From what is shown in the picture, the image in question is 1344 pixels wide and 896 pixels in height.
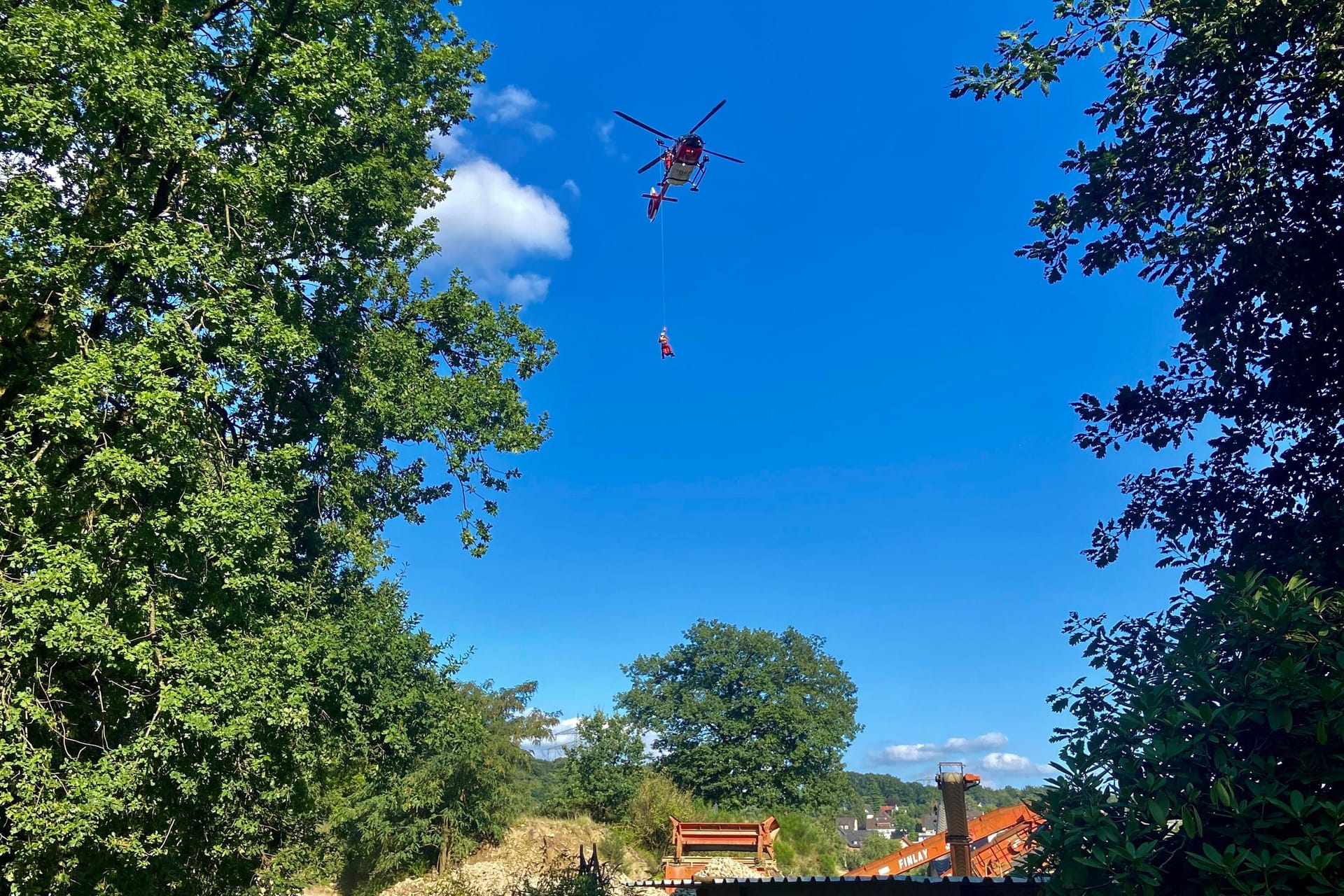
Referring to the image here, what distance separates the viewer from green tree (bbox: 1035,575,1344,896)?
3.65m

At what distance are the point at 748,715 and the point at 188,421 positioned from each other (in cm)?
4367

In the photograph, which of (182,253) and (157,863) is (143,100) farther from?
(157,863)

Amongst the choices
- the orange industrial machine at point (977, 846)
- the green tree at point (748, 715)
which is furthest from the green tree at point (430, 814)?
the green tree at point (748, 715)

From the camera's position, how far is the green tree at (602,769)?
3328 cm

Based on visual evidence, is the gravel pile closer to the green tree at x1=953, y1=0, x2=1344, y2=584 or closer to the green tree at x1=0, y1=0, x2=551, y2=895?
the green tree at x1=0, y1=0, x2=551, y2=895

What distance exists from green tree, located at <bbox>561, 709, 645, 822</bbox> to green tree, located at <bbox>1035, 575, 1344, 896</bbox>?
31.4m

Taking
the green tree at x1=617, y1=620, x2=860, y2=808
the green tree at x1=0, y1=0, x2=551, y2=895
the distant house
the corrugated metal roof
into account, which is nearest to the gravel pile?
the corrugated metal roof

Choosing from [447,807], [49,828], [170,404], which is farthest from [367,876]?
[170,404]

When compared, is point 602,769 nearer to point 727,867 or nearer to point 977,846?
point 727,867

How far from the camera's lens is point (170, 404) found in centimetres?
727

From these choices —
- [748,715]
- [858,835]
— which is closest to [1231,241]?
[748,715]

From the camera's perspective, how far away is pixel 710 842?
2025cm

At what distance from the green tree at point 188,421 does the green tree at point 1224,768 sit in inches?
292

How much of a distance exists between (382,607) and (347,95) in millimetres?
6986
